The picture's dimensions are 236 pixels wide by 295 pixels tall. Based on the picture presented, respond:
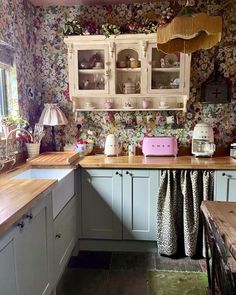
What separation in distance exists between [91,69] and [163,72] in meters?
0.72

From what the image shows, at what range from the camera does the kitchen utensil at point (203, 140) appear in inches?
109

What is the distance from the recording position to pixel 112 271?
2.35 m

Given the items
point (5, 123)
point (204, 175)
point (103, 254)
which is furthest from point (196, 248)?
point (5, 123)

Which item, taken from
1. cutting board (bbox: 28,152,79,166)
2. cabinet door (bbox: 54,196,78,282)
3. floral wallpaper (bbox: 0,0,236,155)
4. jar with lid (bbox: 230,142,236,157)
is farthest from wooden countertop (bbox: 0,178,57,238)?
jar with lid (bbox: 230,142,236,157)

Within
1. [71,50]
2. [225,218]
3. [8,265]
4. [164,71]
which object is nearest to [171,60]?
[164,71]

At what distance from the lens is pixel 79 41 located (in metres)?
2.75

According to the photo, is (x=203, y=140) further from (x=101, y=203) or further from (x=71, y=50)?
(x=71, y=50)

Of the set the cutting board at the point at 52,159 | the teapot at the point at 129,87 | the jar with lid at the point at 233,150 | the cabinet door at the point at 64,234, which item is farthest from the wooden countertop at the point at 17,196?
the jar with lid at the point at 233,150

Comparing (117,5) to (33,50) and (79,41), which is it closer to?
(79,41)

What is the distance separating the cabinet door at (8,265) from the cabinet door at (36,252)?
5 centimetres

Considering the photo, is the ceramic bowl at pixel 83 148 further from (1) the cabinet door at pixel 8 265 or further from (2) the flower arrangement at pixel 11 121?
(1) the cabinet door at pixel 8 265

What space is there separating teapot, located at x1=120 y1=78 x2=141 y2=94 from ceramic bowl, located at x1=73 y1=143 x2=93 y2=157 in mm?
676

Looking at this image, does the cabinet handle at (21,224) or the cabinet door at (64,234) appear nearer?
the cabinet handle at (21,224)

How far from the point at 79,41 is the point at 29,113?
2.93ft
